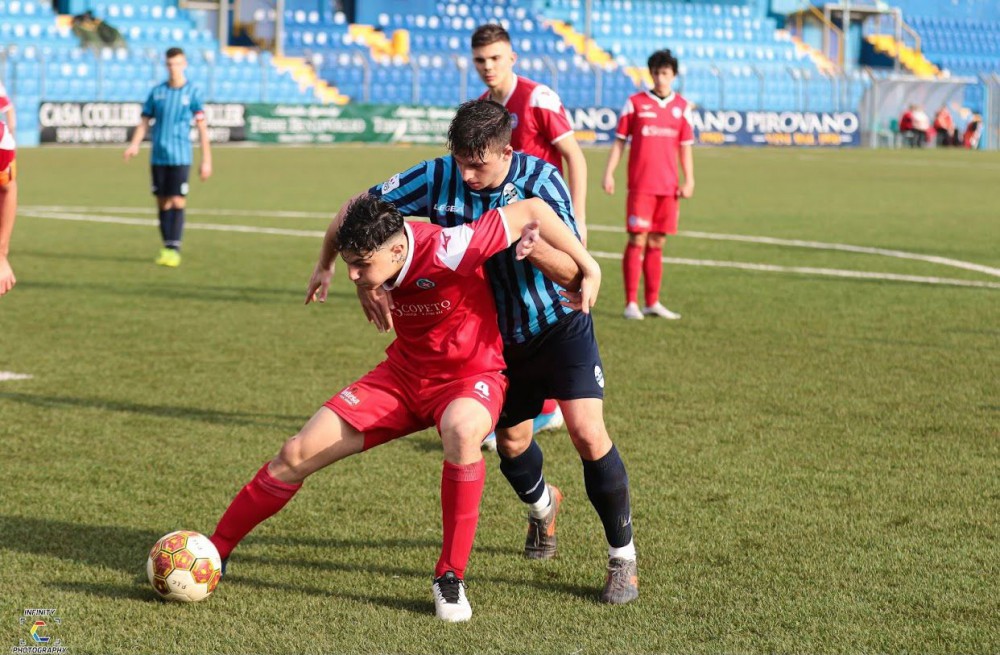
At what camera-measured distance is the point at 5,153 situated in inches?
218

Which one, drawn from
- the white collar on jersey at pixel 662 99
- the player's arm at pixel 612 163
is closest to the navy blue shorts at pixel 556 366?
the player's arm at pixel 612 163

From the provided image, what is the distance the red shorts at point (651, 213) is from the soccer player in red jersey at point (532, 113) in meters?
3.39

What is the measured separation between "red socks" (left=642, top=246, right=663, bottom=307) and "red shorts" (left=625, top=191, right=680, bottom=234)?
0.62 feet

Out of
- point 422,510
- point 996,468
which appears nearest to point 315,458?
point 422,510

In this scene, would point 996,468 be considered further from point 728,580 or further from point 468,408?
point 468,408

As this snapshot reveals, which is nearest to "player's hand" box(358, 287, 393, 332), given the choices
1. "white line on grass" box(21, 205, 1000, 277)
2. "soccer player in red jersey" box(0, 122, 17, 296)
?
"soccer player in red jersey" box(0, 122, 17, 296)

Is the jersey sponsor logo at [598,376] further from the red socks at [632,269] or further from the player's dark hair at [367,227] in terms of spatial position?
the red socks at [632,269]

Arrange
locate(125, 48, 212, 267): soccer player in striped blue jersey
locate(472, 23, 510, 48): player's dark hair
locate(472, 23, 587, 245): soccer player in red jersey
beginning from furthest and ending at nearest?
locate(125, 48, 212, 267): soccer player in striped blue jersey → locate(472, 23, 587, 245): soccer player in red jersey → locate(472, 23, 510, 48): player's dark hair

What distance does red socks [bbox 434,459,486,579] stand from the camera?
4211 millimetres

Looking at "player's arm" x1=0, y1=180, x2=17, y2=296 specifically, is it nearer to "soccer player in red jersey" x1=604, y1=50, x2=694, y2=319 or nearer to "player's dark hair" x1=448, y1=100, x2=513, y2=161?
"player's dark hair" x1=448, y1=100, x2=513, y2=161

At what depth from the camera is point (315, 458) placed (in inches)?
170

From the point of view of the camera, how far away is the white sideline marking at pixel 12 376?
321 inches

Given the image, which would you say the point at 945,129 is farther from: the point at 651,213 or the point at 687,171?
the point at 651,213

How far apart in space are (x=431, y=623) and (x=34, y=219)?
15.1 metres
